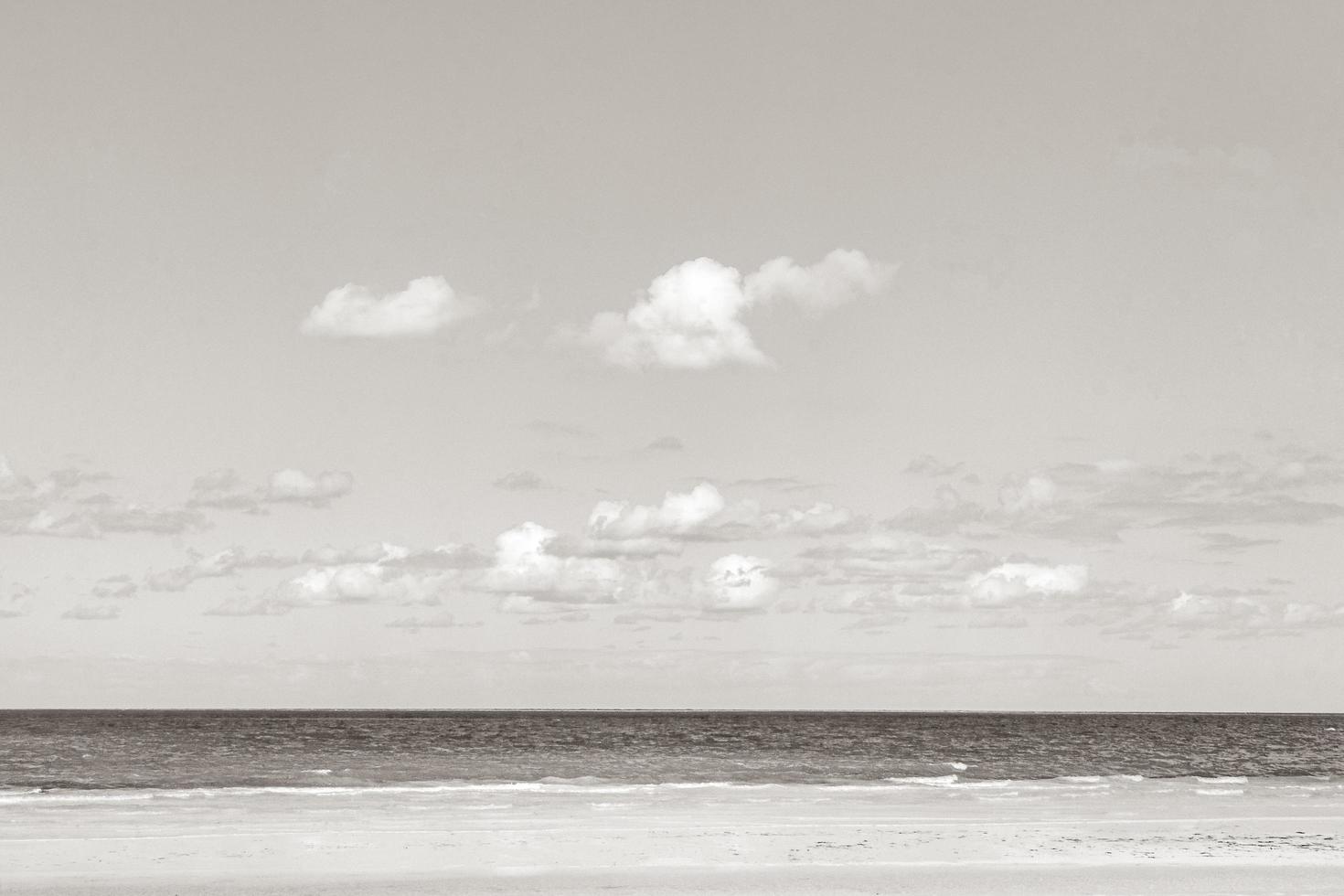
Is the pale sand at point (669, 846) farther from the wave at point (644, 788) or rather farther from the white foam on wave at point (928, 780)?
the white foam on wave at point (928, 780)

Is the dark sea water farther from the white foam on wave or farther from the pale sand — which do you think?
the pale sand

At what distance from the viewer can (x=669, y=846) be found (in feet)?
85.0

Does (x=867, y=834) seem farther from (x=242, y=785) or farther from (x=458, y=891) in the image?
(x=242, y=785)

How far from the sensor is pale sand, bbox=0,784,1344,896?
21219mm

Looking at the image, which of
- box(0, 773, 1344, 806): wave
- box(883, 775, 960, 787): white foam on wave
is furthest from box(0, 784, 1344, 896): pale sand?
box(883, 775, 960, 787): white foam on wave

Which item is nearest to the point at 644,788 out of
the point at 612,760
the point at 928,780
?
the point at 928,780

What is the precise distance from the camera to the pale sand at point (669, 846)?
21.2 m

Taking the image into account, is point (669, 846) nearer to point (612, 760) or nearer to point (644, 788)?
point (644, 788)

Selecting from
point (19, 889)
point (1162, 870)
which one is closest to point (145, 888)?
point (19, 889)

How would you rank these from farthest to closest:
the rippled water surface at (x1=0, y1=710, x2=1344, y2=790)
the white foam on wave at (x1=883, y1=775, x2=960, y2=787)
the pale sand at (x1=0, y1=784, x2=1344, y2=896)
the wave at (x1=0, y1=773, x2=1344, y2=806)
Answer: the rippled water surface at (x1=0, y1=710, x2=1344, y2=790)
the white foam on wave at (x1=883, y1=775, x2=960, y2=787)
the wave at (x1=0, y1=773, x2=1344, y2=806)
the pale sand at (x1=0, y1=784, x2=1344, y2=896)

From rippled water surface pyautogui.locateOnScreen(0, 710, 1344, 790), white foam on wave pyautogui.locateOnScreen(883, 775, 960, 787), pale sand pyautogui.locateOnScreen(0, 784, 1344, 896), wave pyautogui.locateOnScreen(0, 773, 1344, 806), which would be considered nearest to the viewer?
pale sand pyautogui.locateOnScreen(0, 784, 1344, 896)

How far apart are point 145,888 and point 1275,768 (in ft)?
205

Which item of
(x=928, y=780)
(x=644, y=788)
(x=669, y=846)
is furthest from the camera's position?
(x=928, y=780)

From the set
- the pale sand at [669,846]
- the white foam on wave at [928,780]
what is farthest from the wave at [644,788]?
the pale sand at [669,846]
